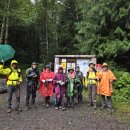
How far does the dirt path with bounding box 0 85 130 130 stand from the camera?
1003cm

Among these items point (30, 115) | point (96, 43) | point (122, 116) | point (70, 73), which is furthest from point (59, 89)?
point (96, 43)

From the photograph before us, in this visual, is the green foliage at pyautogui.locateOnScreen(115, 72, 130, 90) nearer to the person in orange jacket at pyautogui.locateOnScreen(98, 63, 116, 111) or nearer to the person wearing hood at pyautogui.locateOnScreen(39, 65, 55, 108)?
the person in orange jacket at pyautogui.locateOnScreen(98, 63, 116, 111)

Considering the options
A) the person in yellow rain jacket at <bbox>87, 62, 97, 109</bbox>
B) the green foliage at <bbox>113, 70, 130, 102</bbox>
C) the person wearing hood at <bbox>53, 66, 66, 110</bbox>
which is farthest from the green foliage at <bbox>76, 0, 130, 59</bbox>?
the person wearing hood at <bbox>53, 66, 66, 110</bbox>

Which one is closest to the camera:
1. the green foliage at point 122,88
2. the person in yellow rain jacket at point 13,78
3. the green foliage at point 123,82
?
the person in yellow rain jacket at point 13,78

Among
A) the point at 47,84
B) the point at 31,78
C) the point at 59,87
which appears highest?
the point at 31,78

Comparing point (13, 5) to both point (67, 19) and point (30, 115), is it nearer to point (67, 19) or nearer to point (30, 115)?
point (67, 19)

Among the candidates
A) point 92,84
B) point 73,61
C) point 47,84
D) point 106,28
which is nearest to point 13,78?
point 47,84

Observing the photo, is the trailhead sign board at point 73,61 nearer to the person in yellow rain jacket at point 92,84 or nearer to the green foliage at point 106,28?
the green foliage at point 106,28

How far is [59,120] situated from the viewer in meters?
11.0

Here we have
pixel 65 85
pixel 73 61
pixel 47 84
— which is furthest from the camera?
pixel 73 61

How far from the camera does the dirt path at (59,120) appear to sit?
10031 millimetres

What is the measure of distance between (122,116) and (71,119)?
1941mm

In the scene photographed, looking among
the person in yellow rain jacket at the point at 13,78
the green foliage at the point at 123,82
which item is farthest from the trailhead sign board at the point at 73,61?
the person in yellow rain jacket at the point at 13,78

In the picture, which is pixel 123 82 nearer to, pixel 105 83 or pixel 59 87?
pixel 105 83
